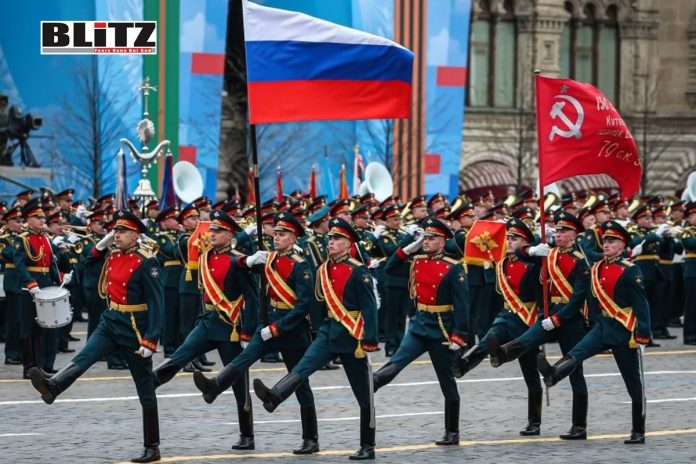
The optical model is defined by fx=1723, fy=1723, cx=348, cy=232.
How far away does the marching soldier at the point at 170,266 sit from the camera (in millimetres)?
21609

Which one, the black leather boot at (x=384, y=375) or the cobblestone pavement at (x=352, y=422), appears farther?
the black leather boot at (x=384, y=375)

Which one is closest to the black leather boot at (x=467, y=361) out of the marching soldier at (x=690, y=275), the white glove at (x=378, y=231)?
the white glove at (x=378, y=231)

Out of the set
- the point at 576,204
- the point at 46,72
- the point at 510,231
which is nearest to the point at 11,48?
the point at 46,72

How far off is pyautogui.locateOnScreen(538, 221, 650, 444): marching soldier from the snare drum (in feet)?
18.5

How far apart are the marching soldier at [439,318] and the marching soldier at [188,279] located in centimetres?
664

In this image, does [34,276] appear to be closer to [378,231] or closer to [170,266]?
[170,266]

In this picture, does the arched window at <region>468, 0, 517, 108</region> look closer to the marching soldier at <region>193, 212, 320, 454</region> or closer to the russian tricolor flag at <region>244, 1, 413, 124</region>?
the russian tricolor flag at <region>244, 1, 413, 124</region>

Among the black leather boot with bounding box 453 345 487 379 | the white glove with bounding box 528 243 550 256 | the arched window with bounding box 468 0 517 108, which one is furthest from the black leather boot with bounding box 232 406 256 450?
the arched window with bounding box 468 0 517 108

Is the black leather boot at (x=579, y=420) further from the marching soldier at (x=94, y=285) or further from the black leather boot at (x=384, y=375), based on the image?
the marching soldier at (x=94, y=285)

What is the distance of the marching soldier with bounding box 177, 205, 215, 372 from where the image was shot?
20.7 metres

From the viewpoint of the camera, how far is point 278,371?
64.4 ft

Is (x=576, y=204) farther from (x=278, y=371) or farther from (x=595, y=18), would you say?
(x=595, y=18)

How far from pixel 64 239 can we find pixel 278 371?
3.65 meters

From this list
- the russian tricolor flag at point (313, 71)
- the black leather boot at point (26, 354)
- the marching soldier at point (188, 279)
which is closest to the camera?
the russian tricolor flag at point (313, 71)
